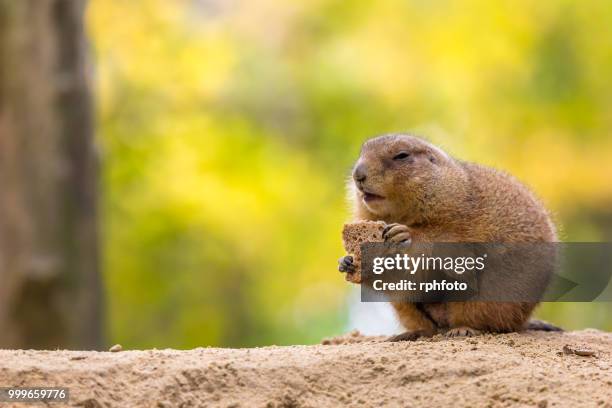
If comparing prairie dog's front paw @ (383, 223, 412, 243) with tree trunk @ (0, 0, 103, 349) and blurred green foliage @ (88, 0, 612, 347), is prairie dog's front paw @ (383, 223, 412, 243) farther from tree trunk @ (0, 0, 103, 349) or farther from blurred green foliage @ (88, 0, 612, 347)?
blurred green foliage @ (88, 0, 612, 347)

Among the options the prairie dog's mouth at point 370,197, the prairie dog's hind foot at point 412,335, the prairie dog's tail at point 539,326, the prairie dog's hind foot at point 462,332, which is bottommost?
the prairie dog's tail at point 539,326

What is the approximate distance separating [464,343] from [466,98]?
1861cm

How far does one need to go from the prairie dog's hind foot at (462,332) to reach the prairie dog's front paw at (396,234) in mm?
690

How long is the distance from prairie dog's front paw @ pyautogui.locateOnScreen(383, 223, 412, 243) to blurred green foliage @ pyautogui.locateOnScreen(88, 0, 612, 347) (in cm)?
1314

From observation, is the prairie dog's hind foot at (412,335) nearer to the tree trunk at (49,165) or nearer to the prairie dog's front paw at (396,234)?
the prairie dog's front paw at (396,234)

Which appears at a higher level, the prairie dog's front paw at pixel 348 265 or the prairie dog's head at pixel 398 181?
the prairie dog's head at pixel 398 181

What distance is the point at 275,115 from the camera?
88.7 ft

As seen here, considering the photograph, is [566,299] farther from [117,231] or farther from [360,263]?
[117,231]

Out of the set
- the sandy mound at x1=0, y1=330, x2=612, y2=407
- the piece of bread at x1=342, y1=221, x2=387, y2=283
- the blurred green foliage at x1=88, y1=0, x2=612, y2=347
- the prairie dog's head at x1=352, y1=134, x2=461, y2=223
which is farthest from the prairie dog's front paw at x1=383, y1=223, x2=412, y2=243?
the blurred green foliage at x1=88, y1=0, x2=612, y2=347

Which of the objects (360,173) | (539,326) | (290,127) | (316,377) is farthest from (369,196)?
(290,127)

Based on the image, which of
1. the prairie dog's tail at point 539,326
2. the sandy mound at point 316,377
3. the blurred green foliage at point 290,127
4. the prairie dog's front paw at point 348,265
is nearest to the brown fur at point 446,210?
the prairie dog's tail at point 539,326

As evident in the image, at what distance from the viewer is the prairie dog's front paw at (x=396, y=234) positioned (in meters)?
7.59

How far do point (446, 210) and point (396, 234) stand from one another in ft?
1.94

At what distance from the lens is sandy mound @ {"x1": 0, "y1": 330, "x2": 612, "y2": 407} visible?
6.12 m
